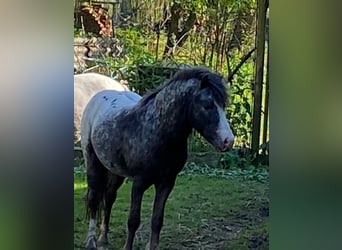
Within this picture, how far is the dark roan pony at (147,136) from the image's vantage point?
137 cm

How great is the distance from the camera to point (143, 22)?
4.53 feet

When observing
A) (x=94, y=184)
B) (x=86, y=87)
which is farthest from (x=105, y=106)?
(x=94, y=184)

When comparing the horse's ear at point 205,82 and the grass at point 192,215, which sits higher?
the horse's ear at point 205,82

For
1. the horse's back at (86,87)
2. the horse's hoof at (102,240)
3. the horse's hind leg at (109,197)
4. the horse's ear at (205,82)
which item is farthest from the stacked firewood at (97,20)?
the horse's hoof at (102,240)

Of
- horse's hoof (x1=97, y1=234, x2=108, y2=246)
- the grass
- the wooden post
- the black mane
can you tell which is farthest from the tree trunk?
horse's hoof (x1=97, y1=234, x2=108, y2=246)

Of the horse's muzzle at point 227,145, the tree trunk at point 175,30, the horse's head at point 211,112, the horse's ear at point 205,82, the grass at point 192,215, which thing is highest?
the tree trunk at point 175,30

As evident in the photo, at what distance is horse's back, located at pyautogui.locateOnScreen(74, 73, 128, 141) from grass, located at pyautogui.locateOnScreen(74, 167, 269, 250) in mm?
149

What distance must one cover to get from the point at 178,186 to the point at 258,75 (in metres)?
0.35

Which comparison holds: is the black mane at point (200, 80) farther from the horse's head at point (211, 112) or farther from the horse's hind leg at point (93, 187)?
the horse's hind leg at point (93, 187)

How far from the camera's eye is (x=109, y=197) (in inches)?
54.8
